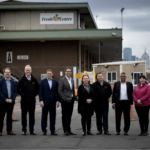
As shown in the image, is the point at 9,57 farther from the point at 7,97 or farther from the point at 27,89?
the point at 27,89

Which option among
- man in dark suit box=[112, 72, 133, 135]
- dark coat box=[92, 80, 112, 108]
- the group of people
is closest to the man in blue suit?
the group of people

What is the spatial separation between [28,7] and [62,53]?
6.25 metres

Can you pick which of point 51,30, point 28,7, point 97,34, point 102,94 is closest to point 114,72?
point 97,34

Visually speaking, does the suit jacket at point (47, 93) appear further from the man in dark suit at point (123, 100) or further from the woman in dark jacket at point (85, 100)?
the man in dark suit at point (123, 100)

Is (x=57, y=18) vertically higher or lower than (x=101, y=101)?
higher

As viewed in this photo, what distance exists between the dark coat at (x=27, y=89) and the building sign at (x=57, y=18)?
78.5ft

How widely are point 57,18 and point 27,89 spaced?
24216 millimetres

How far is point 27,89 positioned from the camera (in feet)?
28.8

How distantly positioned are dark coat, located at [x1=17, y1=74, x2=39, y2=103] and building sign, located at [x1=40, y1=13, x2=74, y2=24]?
78.5ft

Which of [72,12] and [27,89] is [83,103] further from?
[72,12]

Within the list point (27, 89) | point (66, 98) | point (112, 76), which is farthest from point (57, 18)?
point (66, 98)

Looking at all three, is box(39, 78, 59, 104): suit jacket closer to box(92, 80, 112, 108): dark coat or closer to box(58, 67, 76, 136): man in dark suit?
box(58, 67, 76, 136): man in dark suit

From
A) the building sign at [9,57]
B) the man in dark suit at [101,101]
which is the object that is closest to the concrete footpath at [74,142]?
the man in dark suit at [101,101]

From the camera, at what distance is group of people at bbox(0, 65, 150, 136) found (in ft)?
28.6
